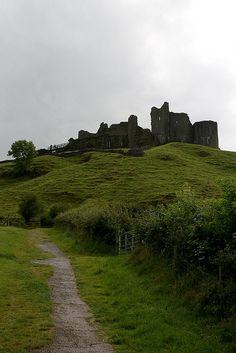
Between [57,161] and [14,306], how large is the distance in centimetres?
11548

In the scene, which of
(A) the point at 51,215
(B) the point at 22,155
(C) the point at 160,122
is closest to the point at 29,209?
(A) the point at 51,215

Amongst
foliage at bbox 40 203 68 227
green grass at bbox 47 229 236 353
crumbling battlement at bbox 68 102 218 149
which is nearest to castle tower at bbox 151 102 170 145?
crumbling battlement at bbox 68 102 218 149

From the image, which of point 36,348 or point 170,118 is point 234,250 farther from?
point 170,118

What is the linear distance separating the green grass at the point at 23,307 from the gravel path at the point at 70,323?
0.91 feet

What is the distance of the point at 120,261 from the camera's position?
85.2 ft

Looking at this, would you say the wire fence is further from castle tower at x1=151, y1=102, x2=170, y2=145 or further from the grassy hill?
castle tower at x1=151, y1=102, x2=170, y2=145

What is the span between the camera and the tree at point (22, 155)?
122125mm

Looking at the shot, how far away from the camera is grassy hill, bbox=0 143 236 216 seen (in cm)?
8501

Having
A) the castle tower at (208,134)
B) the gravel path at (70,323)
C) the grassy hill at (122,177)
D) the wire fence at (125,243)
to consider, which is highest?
the castle tower at (208,134)

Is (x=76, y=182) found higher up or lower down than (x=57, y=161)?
lower down

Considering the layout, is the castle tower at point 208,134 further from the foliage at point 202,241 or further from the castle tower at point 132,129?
the foliage at point 202,241

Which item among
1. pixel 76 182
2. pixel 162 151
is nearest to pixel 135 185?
pixel 76 182

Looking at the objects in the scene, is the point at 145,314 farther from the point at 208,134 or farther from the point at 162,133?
the point at 208,134

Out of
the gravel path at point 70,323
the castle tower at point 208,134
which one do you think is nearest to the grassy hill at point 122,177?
the castle tower at point 208,134
